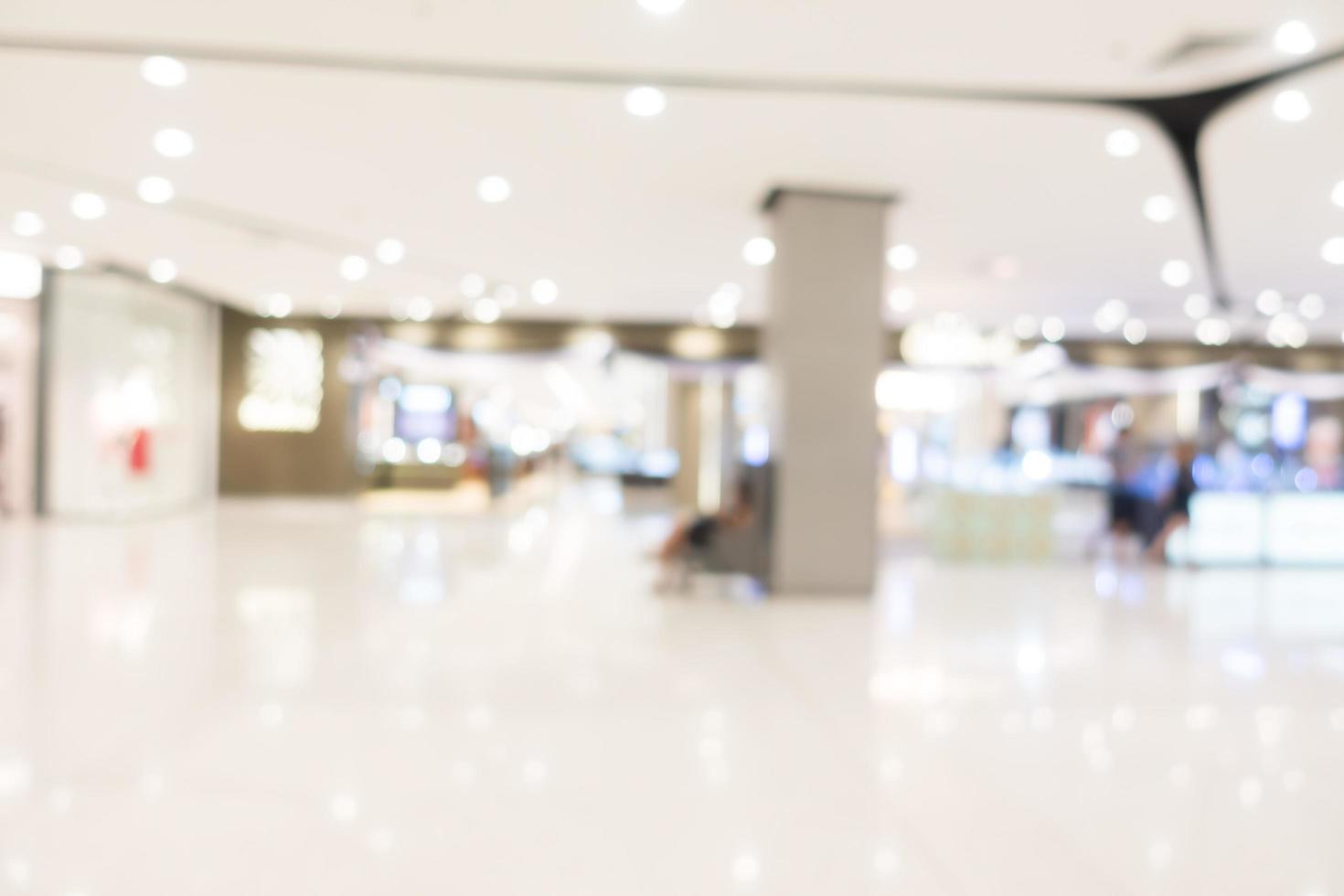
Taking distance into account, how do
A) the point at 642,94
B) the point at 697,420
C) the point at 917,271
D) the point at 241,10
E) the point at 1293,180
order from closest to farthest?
the point at 241,10
the point at 642,94
the point at 1293,180
the point at 917,271
the point at 697,420

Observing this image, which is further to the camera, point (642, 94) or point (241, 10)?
point (642, 94)

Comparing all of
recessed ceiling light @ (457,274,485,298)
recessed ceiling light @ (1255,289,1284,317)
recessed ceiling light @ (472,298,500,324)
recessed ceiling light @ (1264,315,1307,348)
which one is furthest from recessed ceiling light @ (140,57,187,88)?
recessed ceiling light @ (1264,315,1307,348)

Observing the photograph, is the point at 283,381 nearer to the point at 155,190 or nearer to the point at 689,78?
the point at 155,190

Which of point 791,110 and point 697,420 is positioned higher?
point 791,110

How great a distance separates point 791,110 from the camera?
19.6 feet

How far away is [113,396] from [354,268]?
161 inches

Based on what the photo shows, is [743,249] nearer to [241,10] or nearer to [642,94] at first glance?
[642,94]

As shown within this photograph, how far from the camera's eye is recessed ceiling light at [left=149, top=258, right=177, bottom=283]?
40.2 ft

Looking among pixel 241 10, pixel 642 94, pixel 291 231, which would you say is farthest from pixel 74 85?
pixel 291 231

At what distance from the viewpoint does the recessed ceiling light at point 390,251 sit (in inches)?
412

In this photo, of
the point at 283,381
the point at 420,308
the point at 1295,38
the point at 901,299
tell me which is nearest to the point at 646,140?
the point at 1295,38

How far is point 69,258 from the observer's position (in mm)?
12141

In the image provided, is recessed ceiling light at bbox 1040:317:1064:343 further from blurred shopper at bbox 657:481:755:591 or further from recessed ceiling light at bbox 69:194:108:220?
recessed ceiling light at bbox 69:194:108:220

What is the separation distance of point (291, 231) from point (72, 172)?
2.39 meters
